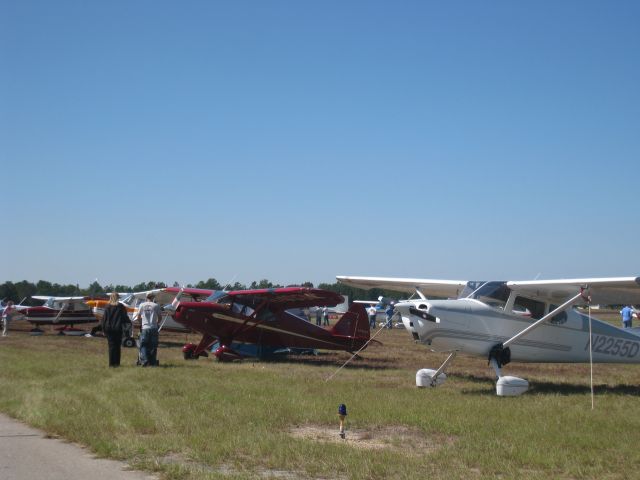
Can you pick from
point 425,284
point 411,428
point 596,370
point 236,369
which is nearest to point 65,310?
point 236,369

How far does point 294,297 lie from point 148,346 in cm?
414

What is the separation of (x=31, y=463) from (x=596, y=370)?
1453 cm

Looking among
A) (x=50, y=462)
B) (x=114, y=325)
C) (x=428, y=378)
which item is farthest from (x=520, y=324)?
(x=50, y=462)

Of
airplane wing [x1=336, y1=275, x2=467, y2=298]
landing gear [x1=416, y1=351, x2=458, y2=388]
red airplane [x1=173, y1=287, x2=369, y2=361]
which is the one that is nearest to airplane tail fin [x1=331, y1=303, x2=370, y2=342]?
red airplane [x1=173, y1=287, x2=369, y2=361]

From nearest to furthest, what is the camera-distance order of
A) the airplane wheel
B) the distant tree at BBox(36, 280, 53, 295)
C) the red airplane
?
the red airplane, the airplane wheel, the distant tree at BBox(36, 280, 53, 295)

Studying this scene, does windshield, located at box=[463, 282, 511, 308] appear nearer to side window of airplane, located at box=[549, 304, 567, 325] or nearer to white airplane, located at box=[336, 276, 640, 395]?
white airplane, located at box=[336, 276, 640, 395]

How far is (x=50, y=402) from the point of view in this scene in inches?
392

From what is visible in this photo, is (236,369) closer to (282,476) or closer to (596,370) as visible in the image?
(596,370)

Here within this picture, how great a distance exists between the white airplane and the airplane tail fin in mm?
5765

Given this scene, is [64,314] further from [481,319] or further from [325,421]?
[325,421]

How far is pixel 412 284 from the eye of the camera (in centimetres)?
1588

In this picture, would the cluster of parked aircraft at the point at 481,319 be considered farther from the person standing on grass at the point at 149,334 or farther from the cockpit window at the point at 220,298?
the person standing on grass at the point at 149,334

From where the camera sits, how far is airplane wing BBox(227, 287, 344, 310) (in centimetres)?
1720

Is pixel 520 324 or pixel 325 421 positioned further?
pixel 520 324
